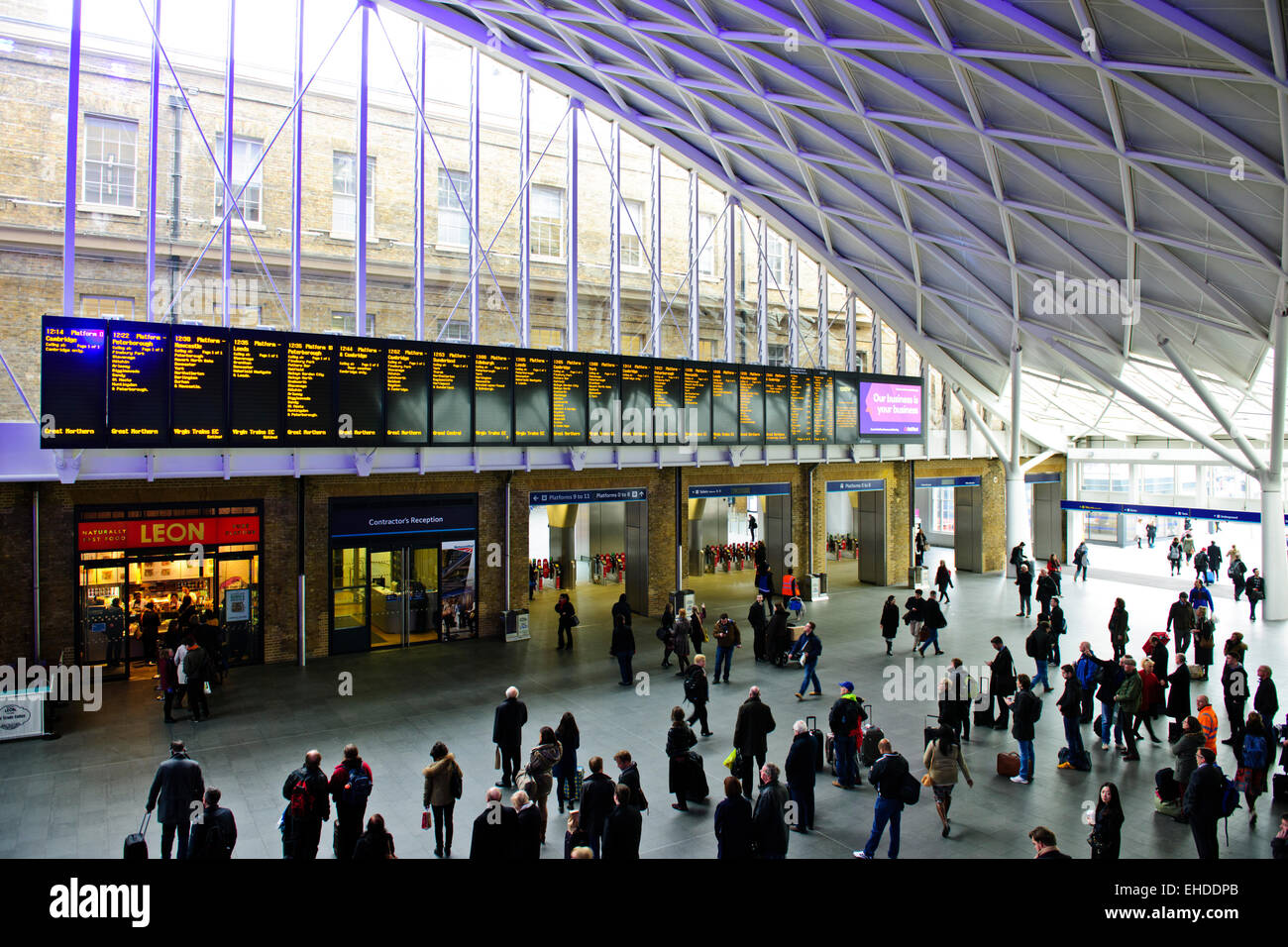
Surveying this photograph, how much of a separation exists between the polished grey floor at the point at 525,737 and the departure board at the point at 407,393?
513cm

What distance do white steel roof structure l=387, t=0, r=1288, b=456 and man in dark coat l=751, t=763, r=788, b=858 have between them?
36.6ft

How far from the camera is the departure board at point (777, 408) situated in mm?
22938

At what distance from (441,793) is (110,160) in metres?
15.6

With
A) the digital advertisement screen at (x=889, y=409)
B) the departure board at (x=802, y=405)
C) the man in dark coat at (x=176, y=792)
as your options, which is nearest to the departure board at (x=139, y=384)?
the man in dark coat at (x=176, y=792)

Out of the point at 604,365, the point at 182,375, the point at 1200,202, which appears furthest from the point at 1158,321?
the point at 182,375

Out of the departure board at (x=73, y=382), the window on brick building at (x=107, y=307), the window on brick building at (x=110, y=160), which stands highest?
the window on brick building at (x=110, y=160)

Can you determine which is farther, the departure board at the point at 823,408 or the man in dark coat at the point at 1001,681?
the departure board at the point at 823,408

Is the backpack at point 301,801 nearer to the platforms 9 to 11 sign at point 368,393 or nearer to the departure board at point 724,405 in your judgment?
the platforms 9 to 11 sign at point 368,393

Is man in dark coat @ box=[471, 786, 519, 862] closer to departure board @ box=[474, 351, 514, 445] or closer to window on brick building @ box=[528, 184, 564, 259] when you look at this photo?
departure board @ box=[474, 351, 514, 445]

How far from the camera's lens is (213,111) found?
57.5 feet

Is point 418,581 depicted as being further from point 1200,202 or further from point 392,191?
point 1200,202

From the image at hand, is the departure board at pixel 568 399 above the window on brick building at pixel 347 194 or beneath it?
beneath

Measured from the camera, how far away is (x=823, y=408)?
2438 cm

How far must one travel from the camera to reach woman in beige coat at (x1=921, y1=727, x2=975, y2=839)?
9117mm
